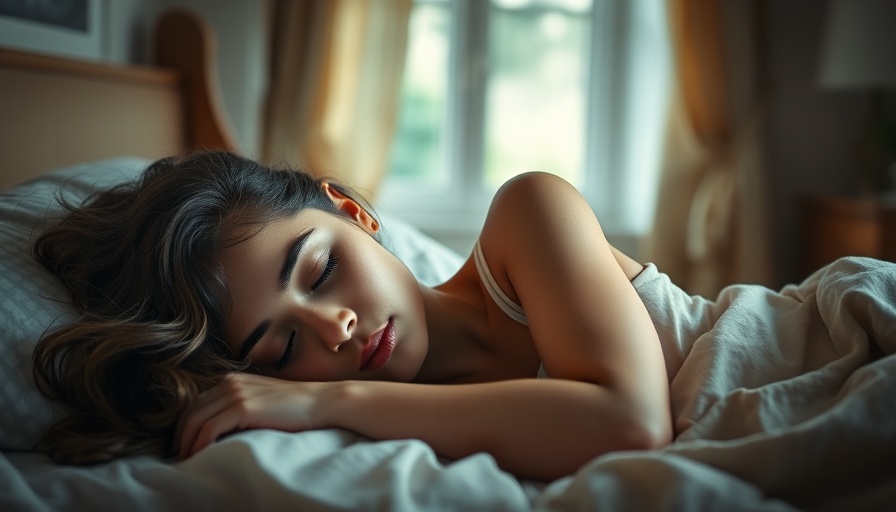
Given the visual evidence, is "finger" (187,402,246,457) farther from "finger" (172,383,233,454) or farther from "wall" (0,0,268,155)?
"wall" (0,0,268,155)

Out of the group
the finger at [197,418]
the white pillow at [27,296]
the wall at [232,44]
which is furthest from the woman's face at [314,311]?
the wall at [232,44]

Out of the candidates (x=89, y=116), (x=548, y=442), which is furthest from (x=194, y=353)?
(x=89, y=116)

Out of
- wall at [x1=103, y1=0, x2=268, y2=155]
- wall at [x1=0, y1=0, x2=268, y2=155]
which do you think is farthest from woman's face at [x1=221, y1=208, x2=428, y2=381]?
wall at [x1=103, y1=0, x2=268, y2=155]

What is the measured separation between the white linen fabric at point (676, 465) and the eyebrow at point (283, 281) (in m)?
0.16

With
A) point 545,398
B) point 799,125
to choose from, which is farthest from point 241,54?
point 545,398

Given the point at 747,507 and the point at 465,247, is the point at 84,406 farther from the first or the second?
the point at 465,247

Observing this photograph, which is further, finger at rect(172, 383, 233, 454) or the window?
the window

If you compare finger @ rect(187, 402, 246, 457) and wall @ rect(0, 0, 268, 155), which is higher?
wall @ rect(0, 0, 268, 155)

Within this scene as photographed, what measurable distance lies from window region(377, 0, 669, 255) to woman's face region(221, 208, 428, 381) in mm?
2470

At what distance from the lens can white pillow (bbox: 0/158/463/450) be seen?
39.1 inches

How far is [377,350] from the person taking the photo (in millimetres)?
1081

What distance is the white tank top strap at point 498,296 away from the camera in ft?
4.02

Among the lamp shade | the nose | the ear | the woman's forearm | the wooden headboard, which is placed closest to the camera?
the woman's forearm

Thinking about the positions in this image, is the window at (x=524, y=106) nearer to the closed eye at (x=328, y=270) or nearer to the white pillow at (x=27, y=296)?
the white pillow at (x=27, y=296)
